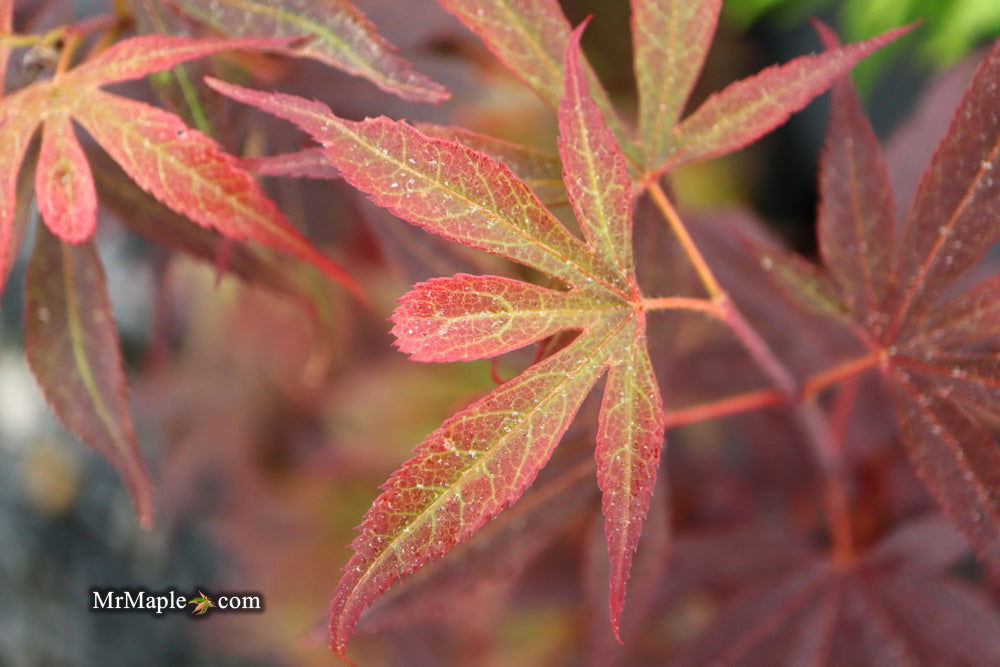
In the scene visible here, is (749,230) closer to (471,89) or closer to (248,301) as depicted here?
(471,89)

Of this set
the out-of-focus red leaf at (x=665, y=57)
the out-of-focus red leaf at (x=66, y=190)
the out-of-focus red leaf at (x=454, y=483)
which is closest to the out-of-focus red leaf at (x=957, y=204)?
the out-of-focus red leaf at (x=665, y=57)

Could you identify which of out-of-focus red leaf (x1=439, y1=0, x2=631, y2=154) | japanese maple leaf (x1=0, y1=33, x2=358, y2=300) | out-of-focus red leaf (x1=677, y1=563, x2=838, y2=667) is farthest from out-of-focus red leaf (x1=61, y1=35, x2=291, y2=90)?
out-of-focus red leaf (x1=677, y1=563, x2=838, y2=667)

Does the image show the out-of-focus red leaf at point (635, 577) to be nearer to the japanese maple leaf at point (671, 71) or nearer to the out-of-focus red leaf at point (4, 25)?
the japanese maple leaf at point (671, 71)

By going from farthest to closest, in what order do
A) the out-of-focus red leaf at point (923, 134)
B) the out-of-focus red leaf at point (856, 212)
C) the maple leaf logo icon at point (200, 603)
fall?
the out-of-focus red leaf at point (923, 134) < the maple leaf logo icon at point (200, 603) < the out-of-focus red leaf at point (856, 212)

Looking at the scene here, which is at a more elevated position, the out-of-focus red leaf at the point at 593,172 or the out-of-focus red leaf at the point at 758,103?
the out-of-focus red leaf at the point at 758,103

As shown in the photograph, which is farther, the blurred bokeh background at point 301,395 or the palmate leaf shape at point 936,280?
the blurred bokeh background at point 301,395

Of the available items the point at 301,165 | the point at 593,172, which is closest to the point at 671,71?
the point at 593,172
